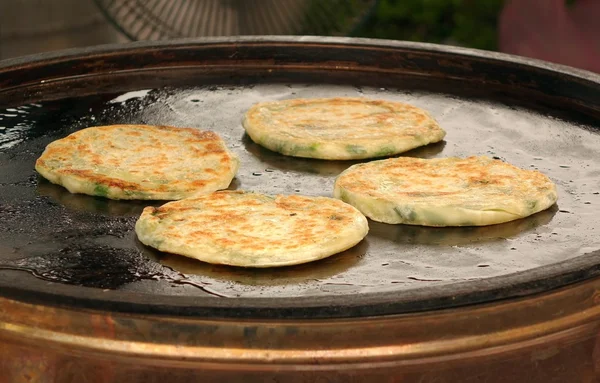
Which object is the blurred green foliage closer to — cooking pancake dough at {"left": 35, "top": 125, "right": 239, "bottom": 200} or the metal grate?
the metal grate

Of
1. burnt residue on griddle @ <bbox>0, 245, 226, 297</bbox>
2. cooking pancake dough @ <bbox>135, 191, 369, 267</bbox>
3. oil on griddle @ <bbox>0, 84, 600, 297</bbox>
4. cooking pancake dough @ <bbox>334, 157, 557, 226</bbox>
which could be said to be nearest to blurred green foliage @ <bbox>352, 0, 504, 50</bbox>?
oil on griddle @ <bbox>0, 84, 600, 297</bbox>

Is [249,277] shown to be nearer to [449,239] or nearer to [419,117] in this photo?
[449,239]

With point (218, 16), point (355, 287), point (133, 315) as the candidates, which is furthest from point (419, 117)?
point (218, 16)

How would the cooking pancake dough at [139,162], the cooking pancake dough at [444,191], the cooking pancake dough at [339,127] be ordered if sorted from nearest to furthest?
the cooking pancake dough at [444,191] → the cooking pancake dough at [139,162] → the cooking pancake dough at [339,127]

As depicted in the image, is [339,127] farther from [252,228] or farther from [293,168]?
[252,228]

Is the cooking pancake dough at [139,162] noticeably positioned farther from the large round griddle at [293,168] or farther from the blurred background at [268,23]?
the blurred background at [268,23]

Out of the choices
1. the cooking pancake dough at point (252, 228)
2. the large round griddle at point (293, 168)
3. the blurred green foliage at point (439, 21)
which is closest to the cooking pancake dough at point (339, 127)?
the large round griddle at point (293, 168)
